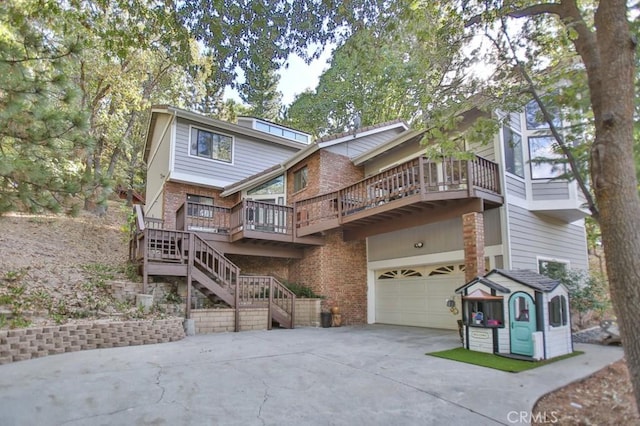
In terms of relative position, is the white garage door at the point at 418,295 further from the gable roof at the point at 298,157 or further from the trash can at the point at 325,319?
the gable roof at the point at 298,157

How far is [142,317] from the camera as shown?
878 centimetres

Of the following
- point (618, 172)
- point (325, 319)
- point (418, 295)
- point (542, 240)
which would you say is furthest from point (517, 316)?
point (325, 319)

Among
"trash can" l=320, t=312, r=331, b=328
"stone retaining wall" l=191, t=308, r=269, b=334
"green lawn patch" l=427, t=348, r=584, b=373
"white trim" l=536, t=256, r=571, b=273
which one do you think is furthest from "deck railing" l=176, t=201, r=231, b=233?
"white trim" l=536, t=256, r=571, b=273

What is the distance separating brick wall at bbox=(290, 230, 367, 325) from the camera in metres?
12.8

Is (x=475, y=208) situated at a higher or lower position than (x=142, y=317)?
higher

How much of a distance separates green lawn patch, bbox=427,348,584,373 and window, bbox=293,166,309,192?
8.40 m

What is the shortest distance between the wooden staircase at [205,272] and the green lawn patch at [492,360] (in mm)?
5330

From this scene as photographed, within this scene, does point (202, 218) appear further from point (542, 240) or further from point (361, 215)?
point (542, 240)

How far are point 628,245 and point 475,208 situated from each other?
5762 mm

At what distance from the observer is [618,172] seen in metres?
3.57

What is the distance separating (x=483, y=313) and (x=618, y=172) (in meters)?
4.52

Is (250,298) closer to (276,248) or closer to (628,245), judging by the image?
(276,248)

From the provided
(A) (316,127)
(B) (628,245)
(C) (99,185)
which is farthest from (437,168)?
(A) (316,127)

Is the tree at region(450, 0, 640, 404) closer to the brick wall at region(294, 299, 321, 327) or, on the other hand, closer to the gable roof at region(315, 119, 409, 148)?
the brick wall at region(294, 299, 321, 327)
